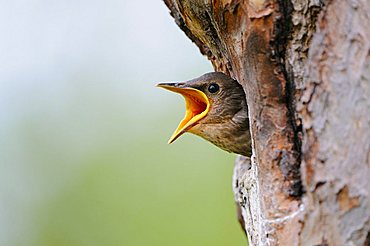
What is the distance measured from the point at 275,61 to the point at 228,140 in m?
0.47

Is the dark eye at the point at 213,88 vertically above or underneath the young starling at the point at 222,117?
above

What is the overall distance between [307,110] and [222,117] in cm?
51

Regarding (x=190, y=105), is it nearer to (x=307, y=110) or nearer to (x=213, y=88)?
(x=213, y=88)

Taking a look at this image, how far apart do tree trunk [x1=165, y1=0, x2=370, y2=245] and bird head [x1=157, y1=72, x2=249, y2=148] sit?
0.32 meters

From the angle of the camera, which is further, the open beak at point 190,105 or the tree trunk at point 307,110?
the open beak at point 190,105

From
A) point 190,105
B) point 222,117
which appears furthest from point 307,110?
point 190,105

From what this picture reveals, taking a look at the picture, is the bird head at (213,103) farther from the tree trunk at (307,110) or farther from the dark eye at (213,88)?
the tree trunk at (307,110)

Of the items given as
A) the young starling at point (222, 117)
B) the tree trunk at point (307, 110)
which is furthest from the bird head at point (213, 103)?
the tree trunk at point (307, 110)

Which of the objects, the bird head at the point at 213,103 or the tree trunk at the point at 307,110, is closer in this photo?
the tree trunk at the point at 307,110

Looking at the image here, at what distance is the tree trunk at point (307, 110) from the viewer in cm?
91

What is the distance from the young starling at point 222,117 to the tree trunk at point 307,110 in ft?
1.07

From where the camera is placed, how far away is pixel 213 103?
1.51 m

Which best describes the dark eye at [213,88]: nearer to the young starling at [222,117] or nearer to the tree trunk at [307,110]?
the young starling at [222,117]

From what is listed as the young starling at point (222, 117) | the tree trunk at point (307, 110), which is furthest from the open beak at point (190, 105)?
the tree trunk at point (307, 110)
